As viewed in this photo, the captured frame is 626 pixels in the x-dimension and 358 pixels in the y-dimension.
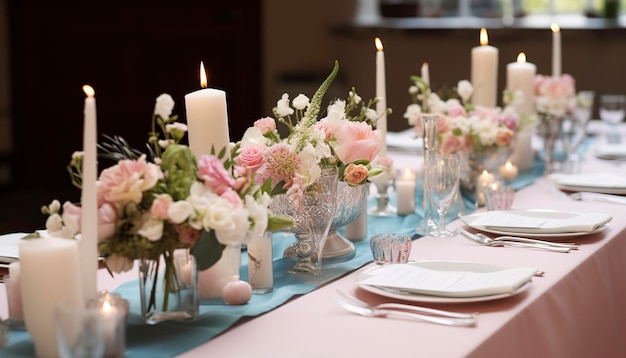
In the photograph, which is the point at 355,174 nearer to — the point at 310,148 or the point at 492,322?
the point at 310,148

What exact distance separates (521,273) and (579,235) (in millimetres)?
466

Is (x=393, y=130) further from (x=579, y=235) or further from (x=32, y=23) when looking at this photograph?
(x=579, y=235)

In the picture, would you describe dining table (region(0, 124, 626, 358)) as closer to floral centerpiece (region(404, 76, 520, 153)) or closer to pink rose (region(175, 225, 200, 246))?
pink rose (region(175, 225, 200, 246))

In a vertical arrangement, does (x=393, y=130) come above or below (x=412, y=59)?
below

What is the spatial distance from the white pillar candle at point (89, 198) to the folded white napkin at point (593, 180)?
1.56 meters

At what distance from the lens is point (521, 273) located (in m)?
1.70

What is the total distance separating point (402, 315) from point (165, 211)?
0.39 meters

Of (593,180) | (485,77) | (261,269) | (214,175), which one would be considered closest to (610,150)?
(485,77)

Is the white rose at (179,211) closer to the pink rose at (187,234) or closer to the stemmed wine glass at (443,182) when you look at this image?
the pink rose at (187,234)

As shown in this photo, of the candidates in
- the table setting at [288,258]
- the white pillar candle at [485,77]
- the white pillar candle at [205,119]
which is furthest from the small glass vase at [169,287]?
the white pillar candle at [485,77]

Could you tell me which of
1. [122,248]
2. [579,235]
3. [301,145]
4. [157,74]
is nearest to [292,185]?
[301,145]

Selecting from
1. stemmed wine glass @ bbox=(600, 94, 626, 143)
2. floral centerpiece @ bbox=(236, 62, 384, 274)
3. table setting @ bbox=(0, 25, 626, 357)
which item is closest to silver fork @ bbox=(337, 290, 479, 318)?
table setting @ bbox=(0, 25, 626, 357)

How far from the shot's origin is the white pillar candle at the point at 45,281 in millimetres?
1371

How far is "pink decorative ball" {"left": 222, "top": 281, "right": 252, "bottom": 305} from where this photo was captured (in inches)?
64.2
